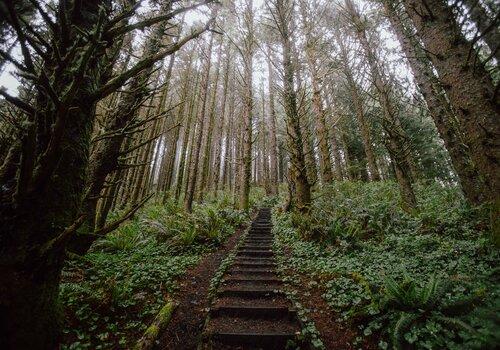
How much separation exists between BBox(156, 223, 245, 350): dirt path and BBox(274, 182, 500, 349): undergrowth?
1.97 m

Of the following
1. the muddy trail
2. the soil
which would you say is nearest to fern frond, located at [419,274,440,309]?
the soil

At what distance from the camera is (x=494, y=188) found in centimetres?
300

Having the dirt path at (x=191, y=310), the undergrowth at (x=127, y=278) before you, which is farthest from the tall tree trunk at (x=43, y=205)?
the dirt path at (x=191, y=310)

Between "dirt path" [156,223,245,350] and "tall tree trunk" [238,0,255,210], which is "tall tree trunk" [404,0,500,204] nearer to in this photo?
"dirt path" [156,223,245,350]

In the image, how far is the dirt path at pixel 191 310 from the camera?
349 centimetres

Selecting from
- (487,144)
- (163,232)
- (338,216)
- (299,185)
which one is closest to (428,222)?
(338,216)

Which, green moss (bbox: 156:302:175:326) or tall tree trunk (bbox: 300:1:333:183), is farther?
tall tree trunk (bbox: 300:1:333:183)

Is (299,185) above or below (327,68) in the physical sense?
below

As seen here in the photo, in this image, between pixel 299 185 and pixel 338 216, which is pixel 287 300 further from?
pixel 299 185

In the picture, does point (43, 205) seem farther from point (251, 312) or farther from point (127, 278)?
point (127, 278)

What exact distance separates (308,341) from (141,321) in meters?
2.30

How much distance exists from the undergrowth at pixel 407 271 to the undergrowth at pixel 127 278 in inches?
104

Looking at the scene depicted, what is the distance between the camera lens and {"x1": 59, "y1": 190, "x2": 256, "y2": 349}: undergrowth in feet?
11.2

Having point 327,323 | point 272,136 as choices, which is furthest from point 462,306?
point 272,136
